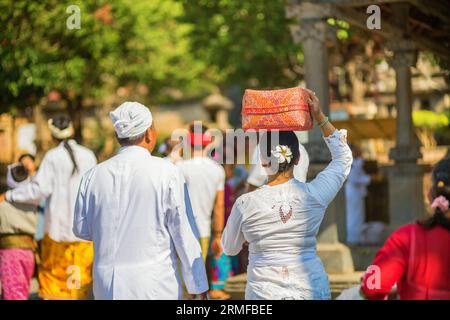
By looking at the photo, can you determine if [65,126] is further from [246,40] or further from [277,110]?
[246,40]

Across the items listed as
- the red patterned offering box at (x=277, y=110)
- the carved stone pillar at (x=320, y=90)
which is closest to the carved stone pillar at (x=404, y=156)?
the carved stone pillar at (x=320, y=90)

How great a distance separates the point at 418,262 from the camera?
484 centimetres

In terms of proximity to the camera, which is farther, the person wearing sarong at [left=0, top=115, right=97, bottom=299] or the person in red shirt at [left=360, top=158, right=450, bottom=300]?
the person wearing sarong at [left=0, top=115, right=97, bottom=299]

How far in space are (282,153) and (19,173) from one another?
4900 millimetres

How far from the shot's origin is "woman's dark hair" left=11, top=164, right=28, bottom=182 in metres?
9.86

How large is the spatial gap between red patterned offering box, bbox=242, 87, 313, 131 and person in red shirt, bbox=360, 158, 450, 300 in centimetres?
134

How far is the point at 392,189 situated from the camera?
14.5 m

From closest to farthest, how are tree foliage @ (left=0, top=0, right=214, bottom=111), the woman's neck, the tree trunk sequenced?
the woman's neck
tree foliage @ (left=0, top=0, right=214, bottom=111)
the tree trunk

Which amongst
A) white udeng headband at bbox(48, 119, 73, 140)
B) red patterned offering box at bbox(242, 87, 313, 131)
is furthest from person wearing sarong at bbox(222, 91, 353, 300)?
white udeng headband at bbox(48, 119, 73, 140)

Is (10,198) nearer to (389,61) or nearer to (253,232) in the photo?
(253,232)

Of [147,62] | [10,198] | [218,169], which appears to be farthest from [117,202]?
[147,62]

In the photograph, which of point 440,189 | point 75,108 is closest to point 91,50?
point 75,108

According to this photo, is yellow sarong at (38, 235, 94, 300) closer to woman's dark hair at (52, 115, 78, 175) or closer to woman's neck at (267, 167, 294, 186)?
woman's dark hair at (52, 115, 78, 175)
